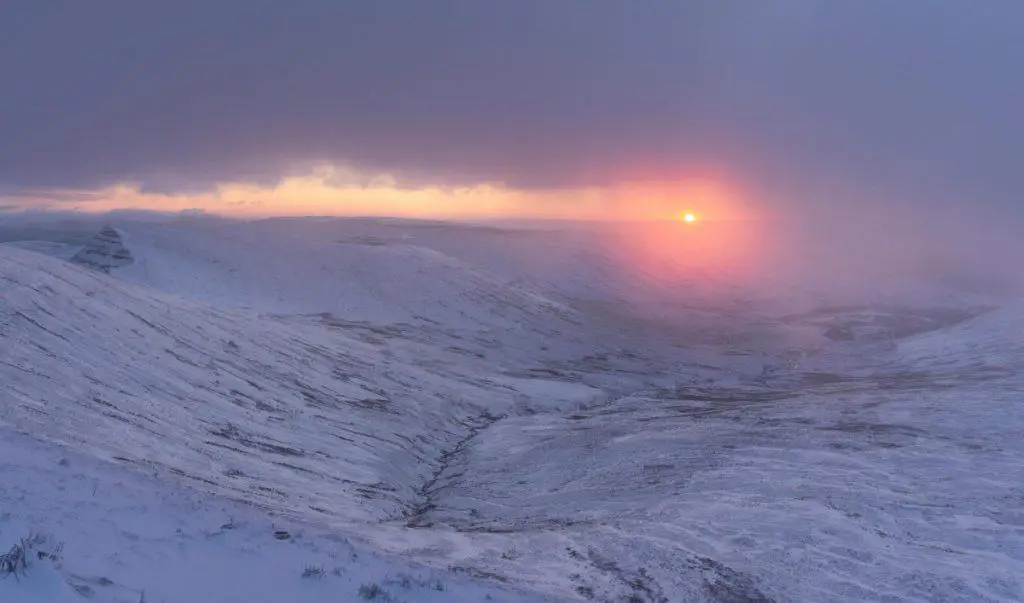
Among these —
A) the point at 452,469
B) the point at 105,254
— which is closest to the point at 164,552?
the point at 452,469

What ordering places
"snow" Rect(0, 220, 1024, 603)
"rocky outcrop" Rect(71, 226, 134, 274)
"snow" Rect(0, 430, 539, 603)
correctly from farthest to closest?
"rocky outcrop" Rect(71, 226, 134, 274) → "snow" Rect(0, 220, 1024, 603) → "snow" Rect(0, 430, 539, 603)

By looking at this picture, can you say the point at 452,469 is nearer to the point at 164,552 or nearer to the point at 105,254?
the point at 164,552

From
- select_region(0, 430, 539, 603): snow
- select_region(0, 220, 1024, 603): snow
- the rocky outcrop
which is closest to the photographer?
select_region(0, 430, 539, 603): snow

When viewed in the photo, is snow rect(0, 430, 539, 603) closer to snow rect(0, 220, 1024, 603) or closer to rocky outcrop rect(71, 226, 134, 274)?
snow rect(0, 220, 1024, 603)

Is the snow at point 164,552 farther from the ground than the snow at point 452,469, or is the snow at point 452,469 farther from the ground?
the snow at point 164,552

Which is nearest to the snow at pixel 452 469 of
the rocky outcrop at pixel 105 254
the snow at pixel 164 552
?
the snow at pixel 164 552

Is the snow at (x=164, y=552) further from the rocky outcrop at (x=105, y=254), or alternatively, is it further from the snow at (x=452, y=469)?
the rocky outcrop at (x=105, y=254)

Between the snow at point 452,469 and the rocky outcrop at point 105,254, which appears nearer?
the snow at point 452,469

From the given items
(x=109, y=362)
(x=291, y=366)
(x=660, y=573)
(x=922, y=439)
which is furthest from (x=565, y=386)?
(x=660, y=573)

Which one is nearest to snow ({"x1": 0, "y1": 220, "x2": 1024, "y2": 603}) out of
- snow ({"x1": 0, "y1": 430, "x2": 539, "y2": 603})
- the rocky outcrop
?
snow ({"x1": 0, "y1": 430, "x2": 539, "y2": 603})
